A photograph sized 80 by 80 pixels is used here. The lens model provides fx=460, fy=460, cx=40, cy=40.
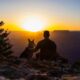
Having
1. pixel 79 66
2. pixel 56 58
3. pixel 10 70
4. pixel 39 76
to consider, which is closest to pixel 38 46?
pixel 56 58

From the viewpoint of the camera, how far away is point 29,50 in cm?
1791

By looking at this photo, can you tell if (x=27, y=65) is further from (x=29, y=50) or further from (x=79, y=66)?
(x=29, y=50)

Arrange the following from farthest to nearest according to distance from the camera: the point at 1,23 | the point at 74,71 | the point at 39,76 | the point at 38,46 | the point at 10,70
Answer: the point at 1,23 < the point at 38,46 < the point at 74,71 < the point at 10,70 < the point at 39,76

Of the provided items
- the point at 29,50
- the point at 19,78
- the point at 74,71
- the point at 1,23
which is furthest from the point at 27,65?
the point at 1,23

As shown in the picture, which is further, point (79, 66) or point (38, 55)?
point (38, 55)

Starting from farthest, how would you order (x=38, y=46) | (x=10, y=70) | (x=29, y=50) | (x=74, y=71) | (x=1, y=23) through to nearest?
1. (x=1, y=23)
2. (x=29, y=50)
3. (x=38, y=46)
4. (x=74, y=71)
5. (x=10, y=70)

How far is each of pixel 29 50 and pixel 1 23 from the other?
18797mm

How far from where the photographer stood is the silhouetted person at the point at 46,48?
15442mm

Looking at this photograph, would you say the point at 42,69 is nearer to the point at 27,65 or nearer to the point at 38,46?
the point at 27,65

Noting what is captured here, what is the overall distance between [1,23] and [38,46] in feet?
67.5

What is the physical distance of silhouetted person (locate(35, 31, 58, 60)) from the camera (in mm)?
15442

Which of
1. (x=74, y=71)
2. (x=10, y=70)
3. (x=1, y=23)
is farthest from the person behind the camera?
(x=1, y=23)

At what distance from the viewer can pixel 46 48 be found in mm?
15945

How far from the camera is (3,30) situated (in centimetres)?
3825
